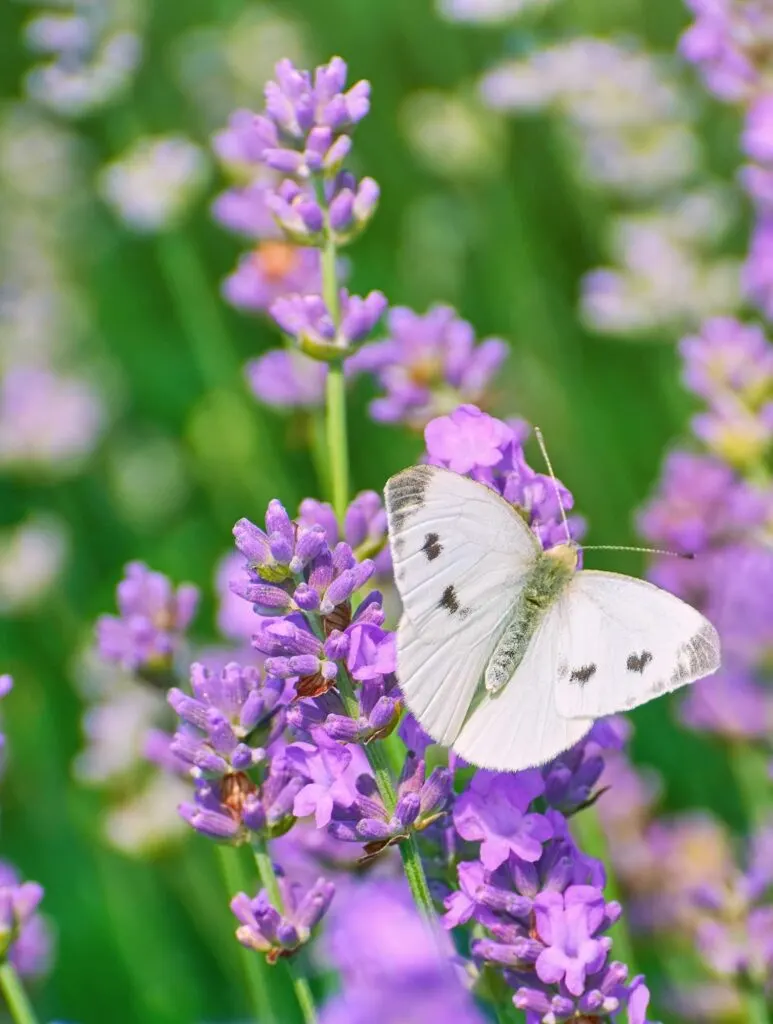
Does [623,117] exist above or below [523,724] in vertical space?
below

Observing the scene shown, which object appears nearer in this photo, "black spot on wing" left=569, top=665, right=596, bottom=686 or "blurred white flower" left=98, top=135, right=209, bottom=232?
"black spot on wing" left=569, top=665, right=596, bottom=686

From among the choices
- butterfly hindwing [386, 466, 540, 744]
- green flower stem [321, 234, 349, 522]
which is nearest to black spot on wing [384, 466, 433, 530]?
butterfly hindwing [386, 466, 540, 744]

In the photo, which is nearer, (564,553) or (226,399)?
(564,553)

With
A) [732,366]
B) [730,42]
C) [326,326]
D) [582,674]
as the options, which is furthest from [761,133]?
[582,674]

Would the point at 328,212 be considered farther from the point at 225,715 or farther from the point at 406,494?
the point at 225,715

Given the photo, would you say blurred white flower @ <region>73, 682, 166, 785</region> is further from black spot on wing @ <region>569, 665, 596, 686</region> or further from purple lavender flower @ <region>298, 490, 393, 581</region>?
black spot on wing @ <region>569, 665, 596, 686</region>

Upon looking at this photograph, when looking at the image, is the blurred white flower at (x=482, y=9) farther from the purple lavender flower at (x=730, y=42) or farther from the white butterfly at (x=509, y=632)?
the white butterfly at (x=509, y=632)

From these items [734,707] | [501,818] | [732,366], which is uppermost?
[501,818]
